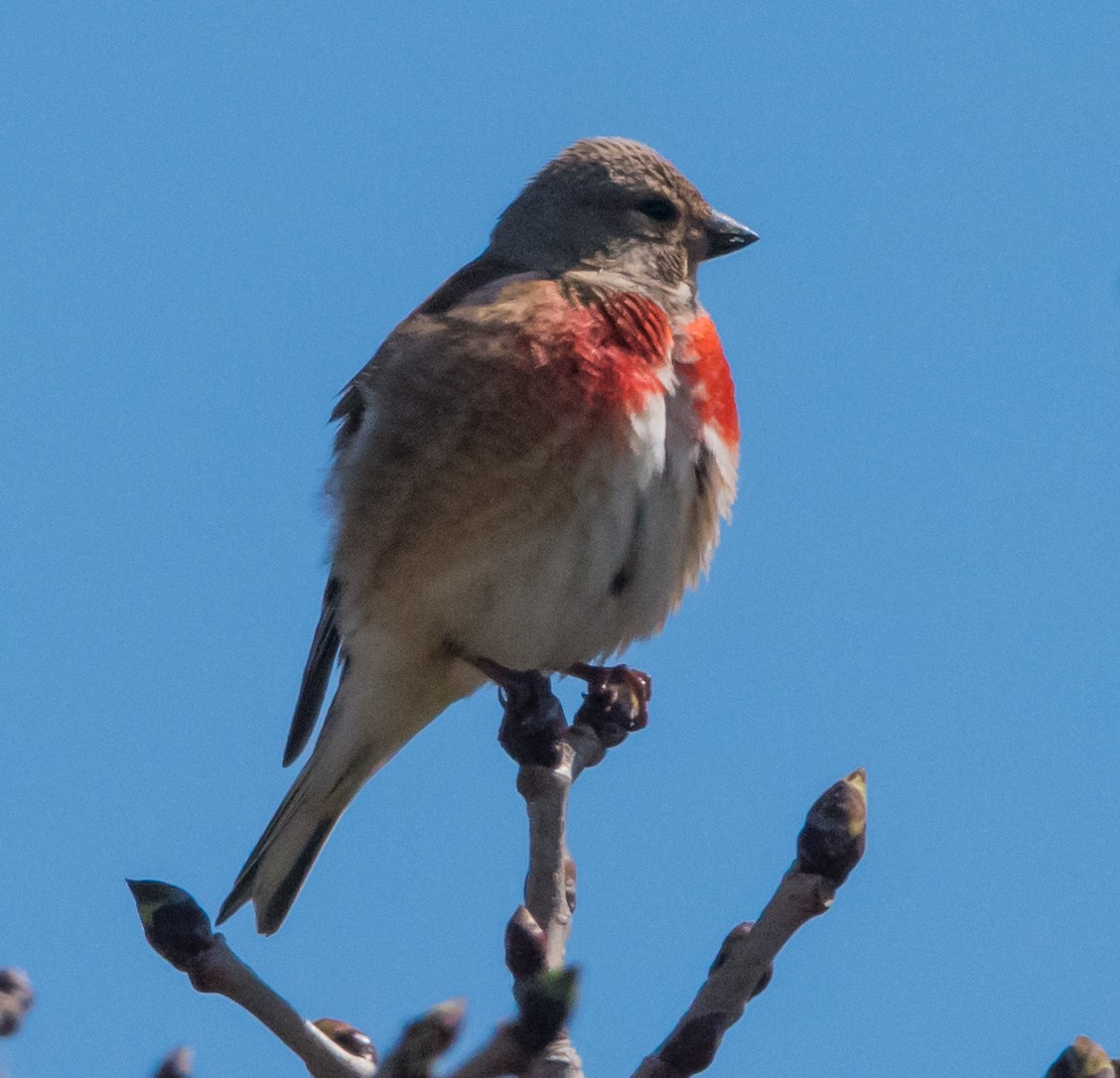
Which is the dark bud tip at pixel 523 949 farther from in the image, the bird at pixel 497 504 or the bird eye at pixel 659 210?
the bird eye at pixel 659 210

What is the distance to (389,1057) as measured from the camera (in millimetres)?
1684

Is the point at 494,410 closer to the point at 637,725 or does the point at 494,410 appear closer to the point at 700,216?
the point at 637,725

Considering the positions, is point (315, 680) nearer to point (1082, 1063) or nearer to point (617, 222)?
point (617, 222)

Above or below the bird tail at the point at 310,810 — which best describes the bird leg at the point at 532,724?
below

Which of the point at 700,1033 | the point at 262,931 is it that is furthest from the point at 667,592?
the point at 700,1033

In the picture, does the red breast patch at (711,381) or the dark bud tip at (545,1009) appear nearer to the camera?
the dark bud tip at (545,1009)

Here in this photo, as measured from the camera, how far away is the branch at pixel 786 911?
2.33 meters

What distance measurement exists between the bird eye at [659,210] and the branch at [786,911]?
364 cm

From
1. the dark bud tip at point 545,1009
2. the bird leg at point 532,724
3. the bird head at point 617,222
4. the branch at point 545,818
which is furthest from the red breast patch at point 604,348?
the dark bud tip at point 545,1009

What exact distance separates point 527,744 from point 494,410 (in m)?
1.77

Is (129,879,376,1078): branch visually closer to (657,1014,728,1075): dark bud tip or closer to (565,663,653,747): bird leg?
(657,1014,728,1075): dark bud tip

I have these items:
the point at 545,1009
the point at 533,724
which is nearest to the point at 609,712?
the point at 533,724

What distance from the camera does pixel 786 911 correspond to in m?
2.38

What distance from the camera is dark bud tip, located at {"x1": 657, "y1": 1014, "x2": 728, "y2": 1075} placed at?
7.58ft
